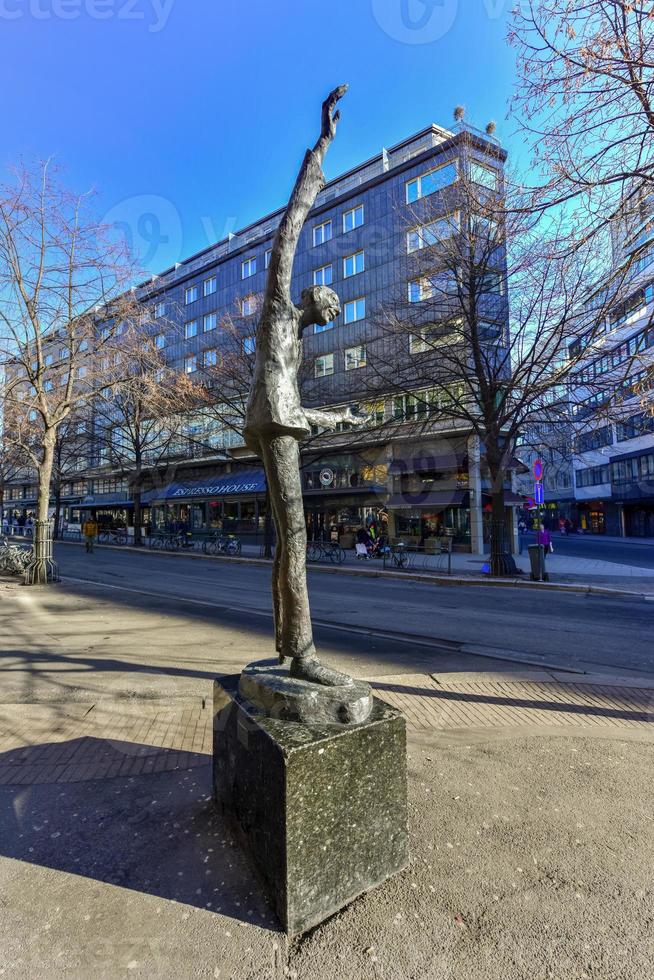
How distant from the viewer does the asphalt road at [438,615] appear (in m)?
7.53

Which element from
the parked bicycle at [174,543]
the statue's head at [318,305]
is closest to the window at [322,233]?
the parked bicycle at [174,543]

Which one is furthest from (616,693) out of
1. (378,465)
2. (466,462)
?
(378,465)

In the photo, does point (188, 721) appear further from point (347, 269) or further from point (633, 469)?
point (633, 469)

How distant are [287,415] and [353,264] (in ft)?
103

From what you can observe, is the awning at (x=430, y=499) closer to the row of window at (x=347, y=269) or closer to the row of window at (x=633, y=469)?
the row of window at (x=347, y=269)

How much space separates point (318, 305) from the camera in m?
3.33

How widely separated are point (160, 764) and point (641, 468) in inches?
1926

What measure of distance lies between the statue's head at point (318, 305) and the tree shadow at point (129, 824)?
10.4 ft

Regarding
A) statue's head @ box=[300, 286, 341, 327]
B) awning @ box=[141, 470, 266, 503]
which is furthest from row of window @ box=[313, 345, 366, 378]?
statue's head @ box=[300, 286, 341, 327]

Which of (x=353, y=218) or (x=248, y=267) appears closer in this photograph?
(x=353, y=218)

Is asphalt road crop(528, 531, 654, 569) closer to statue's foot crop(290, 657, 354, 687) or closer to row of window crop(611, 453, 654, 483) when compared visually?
row of window crop(611, 453, 654, 483)

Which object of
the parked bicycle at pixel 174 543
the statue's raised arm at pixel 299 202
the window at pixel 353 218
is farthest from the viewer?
the window at pixel 353 218

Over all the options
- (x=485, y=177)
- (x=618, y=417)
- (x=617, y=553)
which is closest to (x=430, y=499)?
(x=617, y=553)

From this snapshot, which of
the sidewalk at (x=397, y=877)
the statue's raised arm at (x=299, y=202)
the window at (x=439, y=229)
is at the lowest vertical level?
the sidewalk at (x=397, y=877)
